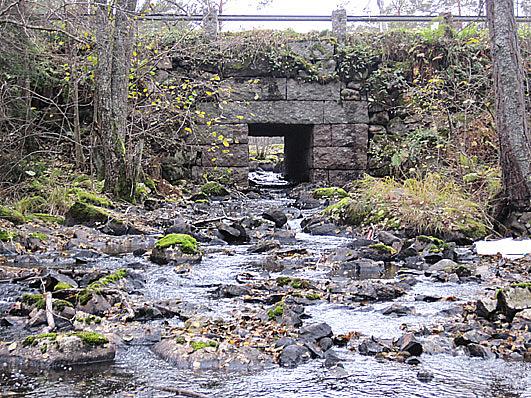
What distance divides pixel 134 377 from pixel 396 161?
11.8m

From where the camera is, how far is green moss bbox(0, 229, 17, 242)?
23.5 feet

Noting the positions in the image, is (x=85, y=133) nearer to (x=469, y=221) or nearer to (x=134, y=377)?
(x=469, y=221)

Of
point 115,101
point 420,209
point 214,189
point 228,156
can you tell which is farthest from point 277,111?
point 420,209

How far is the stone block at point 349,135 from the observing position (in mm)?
14922

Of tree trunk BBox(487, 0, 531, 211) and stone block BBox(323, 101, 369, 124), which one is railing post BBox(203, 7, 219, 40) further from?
tree trunk BBox(487, 0, 531, 211)

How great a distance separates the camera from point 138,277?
18.6ft

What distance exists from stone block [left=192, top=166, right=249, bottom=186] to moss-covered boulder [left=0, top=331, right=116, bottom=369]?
11301 mm

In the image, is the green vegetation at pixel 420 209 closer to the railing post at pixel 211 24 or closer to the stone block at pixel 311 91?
the stone block at pixel 311 91

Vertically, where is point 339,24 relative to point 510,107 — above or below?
above

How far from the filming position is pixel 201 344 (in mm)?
3605

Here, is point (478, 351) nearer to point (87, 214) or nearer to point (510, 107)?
point (510, 107)

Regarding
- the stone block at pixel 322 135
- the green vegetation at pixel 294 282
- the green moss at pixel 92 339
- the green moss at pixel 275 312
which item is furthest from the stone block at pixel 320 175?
the green moss at pixel 92 339

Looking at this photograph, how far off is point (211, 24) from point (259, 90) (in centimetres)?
229

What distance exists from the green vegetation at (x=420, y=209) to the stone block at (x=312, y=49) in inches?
240
